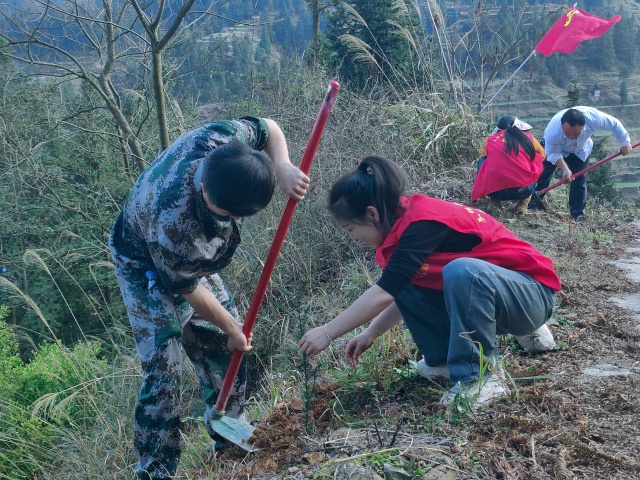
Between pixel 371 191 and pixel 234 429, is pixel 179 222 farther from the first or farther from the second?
pixel 234 429

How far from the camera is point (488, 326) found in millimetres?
2369

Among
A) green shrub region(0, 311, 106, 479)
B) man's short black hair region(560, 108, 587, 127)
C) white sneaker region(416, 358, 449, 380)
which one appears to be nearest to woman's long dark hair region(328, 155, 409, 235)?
white sneaker region(416, 358, 449, 380)

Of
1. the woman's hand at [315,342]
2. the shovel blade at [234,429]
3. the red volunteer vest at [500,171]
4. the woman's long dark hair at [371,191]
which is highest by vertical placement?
the woman's long dark hair at [371,191]

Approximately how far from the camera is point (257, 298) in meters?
2.58

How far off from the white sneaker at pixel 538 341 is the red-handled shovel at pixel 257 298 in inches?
49.9

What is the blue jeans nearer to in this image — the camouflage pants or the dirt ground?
the dirt ground

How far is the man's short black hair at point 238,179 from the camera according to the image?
2100mm

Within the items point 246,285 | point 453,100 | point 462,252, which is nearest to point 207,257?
point 462,252

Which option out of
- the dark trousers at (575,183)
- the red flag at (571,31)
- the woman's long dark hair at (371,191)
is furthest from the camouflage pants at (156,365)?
the red flag at (571,31)

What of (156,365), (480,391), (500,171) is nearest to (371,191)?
(480,391)

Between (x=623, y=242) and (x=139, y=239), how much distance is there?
552 cm

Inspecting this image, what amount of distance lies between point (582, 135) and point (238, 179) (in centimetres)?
614

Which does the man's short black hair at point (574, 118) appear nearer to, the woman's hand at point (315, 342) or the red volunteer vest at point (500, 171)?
the red volunteer vest at point (500, 171)

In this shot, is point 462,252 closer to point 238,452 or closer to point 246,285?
point 238,452
